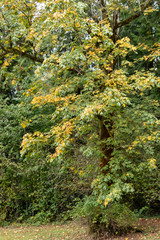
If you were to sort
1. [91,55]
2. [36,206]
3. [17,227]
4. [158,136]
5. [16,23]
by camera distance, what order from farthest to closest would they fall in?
1. [36,206]
2. [17,227]
3. [16,23]
4. [91,55]
5. [158,136]

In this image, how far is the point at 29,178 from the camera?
1098 centimetres

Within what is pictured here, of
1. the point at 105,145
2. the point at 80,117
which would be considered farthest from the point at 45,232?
the point at 80,117

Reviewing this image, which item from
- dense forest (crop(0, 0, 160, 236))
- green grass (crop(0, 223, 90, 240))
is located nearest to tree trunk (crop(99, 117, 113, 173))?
dense forest (crop(0, 0, 160, 236))

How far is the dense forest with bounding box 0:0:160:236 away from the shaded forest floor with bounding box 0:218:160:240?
484 millimetres

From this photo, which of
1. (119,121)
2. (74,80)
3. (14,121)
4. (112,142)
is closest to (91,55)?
(74,80)

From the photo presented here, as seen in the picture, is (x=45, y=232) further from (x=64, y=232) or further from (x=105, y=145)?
(x=105, y=145)

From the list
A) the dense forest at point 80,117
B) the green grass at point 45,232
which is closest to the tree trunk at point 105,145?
the dense forest at point 80,117

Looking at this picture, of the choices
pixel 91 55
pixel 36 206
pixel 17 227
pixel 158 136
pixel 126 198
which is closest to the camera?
pixel 158 136

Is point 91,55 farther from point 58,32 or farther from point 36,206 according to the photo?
point 36,206

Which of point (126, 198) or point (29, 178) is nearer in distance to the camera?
point (126, 198)

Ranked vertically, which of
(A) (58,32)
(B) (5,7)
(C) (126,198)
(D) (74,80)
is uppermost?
(B) (5,7)

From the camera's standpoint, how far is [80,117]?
5629 millimetres

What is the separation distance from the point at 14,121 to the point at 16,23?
5012mm

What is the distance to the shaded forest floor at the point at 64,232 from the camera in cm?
662
